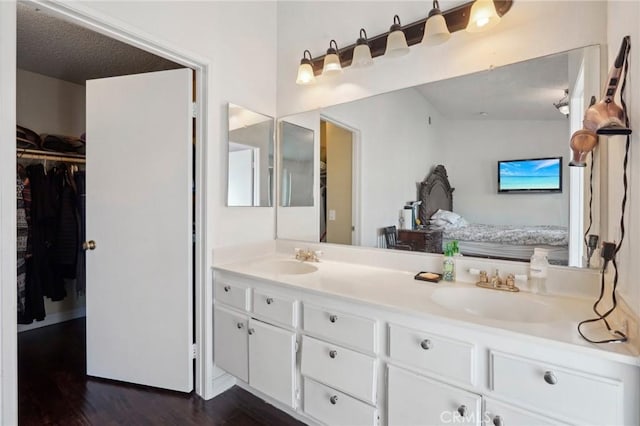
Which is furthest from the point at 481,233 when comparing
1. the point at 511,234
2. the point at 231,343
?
the point at 231,343

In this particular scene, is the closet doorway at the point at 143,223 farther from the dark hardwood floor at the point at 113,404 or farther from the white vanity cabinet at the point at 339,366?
the white vanity cabinet at the point at 339,366

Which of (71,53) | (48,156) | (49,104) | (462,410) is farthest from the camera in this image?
(49,104)

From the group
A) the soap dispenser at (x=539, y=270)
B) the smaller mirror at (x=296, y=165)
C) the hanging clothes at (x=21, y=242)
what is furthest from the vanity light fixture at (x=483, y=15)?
the hanging clothes at (x=21, y=242)

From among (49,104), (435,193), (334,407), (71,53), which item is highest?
(71,53)

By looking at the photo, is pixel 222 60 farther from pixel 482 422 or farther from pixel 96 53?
pixel 482 422

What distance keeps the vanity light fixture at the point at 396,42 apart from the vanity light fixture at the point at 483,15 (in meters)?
0.32

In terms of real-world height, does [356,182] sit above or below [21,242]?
above

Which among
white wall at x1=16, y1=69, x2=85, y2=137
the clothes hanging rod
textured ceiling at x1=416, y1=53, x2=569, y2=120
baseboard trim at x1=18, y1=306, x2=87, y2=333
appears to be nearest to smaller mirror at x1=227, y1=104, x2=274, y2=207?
textured ceiling at x1=416, y1=53, x2=569, y2=120

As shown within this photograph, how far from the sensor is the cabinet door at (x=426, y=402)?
1034 millimetres

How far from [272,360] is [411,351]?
2.52 ft

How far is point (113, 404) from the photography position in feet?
5.91

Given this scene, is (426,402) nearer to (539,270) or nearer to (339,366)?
(339,366)

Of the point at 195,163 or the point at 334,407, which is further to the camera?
the point at 195,163

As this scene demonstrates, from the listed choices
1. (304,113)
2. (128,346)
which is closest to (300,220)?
(304,113)
